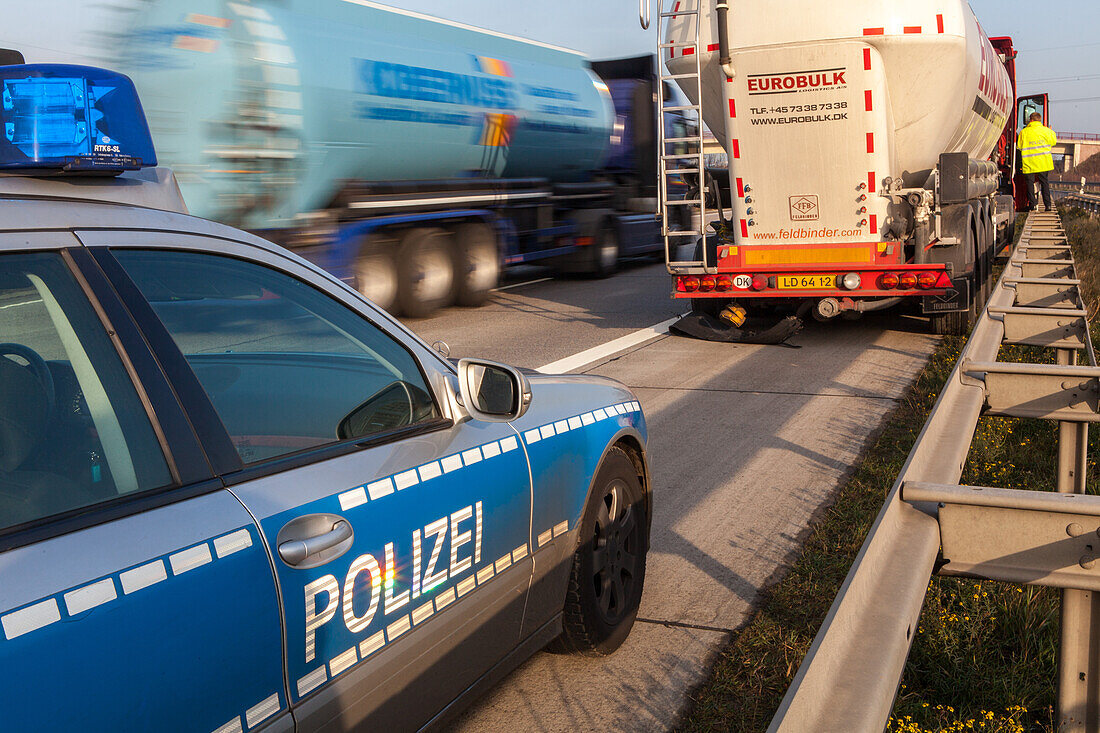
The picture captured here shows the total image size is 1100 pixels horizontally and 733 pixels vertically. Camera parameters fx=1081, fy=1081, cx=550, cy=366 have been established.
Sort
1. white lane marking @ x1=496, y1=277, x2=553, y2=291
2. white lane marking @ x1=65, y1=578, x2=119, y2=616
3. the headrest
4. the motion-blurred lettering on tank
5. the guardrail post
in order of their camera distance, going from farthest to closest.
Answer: white lane marking @ x1=496, y1=277, x2=553, y2=291 < the motion-blurred lettering on tank < the guardrail post < the headrest < white lane marking @ x1=65, y1=578, x2=119, y2=616

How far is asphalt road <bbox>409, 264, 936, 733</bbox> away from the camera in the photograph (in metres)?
3.73

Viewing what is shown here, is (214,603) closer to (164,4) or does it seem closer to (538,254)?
(164,4)

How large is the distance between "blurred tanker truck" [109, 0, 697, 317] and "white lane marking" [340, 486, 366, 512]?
9.28 m

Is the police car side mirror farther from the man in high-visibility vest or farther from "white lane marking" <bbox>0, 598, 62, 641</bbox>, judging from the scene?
the man in high-visibility vest

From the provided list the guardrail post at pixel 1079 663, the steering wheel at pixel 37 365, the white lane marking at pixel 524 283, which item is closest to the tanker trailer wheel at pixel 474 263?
the white lane marking at pixel 524 283

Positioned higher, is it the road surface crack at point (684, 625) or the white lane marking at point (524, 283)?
the white lane marking at point (524, 283)

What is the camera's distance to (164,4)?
10.7m

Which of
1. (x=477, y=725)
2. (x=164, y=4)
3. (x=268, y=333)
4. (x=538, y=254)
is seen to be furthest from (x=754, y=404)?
(x=538, y=254)

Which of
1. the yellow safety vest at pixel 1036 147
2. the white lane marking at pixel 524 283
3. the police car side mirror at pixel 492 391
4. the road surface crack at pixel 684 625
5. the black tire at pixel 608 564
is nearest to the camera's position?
the police car side mirror at pixel 492 391

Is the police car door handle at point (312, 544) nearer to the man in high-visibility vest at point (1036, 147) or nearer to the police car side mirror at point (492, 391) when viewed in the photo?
the police car side mirror at point (492, 391)

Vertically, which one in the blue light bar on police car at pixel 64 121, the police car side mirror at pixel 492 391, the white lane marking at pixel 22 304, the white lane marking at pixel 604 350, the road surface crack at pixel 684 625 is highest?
the blue light bar on police car at pixel 64 121

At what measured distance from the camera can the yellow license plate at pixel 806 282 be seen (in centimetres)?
1080

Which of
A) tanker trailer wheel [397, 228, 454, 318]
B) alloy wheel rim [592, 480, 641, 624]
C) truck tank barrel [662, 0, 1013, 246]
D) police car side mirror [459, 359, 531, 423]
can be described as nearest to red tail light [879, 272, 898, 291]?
truck tank barrel [662, 0, 1013, 246]

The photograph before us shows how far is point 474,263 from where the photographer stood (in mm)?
15375
